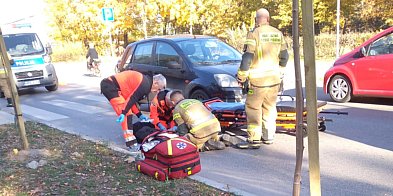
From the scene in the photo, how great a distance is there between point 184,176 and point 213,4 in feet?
90.4

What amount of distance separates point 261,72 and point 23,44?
1058cm

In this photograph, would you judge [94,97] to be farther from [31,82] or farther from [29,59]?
[29,59]

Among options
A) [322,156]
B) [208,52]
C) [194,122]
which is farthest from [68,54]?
[322,156]

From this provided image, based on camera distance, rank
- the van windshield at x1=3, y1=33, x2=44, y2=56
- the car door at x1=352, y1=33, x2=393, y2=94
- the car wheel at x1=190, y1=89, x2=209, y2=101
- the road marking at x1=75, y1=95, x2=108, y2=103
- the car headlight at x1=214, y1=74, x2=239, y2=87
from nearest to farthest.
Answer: the car headlight at x1=214, y1=74, x2=239, y2=87, the car wheel at x1=190, y1=89, x2=209, y2=101, the car door at x1=352, y1=33, x2=393, y2=94, the road marking at x1=75, y1=95, x2=108, y2=103, the van windshield at x1=3, y1=33, x2=44, y2=56

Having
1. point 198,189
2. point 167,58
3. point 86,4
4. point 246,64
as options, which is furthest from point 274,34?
point 86,4

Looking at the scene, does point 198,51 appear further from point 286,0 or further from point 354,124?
point 286,0

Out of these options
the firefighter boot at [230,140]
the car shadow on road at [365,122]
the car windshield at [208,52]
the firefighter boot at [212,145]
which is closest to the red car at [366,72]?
the car shadow on road at [365,122]

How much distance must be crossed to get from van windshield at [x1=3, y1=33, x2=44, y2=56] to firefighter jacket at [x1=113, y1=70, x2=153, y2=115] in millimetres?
8972

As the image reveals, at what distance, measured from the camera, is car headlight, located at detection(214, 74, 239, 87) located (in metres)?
7.80

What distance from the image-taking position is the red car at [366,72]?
8.54 metres

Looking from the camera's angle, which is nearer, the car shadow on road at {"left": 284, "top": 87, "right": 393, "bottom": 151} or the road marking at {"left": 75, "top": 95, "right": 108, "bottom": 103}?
the car shadow on road at {"left": 284, "top": 87, "right": 393, "bottom": 151}

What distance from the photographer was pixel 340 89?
31.6 ft

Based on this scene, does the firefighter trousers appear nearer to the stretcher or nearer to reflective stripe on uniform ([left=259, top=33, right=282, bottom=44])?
the stretcher

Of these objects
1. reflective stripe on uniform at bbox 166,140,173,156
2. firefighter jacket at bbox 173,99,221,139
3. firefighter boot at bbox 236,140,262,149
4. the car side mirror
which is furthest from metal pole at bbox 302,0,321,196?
the car side mirror
